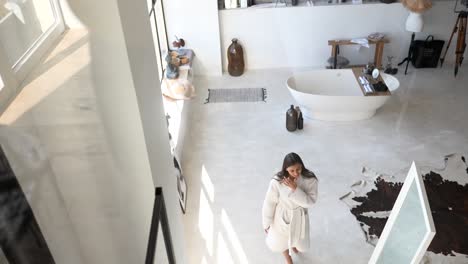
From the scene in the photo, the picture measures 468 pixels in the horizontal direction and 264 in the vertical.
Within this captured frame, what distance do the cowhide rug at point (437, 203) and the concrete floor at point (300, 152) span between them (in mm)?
121

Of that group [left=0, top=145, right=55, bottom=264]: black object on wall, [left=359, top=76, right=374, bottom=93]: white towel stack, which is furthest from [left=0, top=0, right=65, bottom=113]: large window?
[left=359, top=76, right=374, bottom=93]: white towel stack

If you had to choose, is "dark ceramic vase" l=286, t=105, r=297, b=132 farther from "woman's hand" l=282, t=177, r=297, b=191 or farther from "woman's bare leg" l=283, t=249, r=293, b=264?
"woman's hand" l=282, t=177, r=297, b=191

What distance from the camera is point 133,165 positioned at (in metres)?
2.09

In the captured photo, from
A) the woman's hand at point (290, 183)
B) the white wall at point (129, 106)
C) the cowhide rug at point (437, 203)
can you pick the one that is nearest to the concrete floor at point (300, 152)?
the cowhide rug at point (437, 203)

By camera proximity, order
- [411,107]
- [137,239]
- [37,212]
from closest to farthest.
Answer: [37,212] → [137,239] → [411,107]

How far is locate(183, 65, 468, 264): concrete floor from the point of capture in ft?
13.9

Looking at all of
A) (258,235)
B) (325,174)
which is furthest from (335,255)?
(325,174)

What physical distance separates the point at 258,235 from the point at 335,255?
2.56 feet

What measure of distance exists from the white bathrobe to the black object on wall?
2.17 m

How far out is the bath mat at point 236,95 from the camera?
6.73 metres

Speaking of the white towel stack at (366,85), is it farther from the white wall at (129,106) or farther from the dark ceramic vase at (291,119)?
the white wall at (129,106)

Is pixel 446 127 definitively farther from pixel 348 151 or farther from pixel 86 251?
pixel 86 251

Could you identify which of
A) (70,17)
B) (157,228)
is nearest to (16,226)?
(157,228)

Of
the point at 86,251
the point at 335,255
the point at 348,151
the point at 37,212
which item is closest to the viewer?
the point at 37,212
